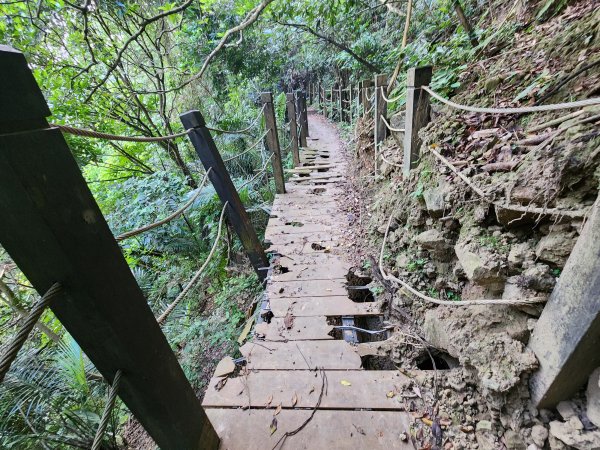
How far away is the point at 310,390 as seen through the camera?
160 centimetres

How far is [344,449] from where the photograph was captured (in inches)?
51.5

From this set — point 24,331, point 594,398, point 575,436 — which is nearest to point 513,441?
point 575,436

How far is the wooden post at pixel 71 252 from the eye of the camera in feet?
1.87

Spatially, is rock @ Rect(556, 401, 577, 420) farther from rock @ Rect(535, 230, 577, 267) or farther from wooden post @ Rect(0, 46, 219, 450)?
wooden post @ Rect(0, 46, 219, 450)

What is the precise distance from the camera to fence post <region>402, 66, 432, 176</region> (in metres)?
2.21

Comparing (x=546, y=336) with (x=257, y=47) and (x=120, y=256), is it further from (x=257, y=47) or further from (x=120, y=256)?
(x=257, y=47)

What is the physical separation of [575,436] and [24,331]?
1.75m

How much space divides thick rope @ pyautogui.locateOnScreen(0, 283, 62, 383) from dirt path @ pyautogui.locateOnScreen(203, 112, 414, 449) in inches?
45.3

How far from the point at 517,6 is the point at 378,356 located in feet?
11.4

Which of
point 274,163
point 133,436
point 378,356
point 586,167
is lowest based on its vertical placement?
point 133,436

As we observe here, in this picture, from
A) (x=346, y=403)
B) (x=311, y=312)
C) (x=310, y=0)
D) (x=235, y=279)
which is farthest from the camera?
(x=310, y=0)

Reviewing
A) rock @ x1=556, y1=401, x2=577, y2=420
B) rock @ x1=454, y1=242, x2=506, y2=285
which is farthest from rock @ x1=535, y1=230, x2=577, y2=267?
rock @ x1=556, y1=401, x2=577, y2=420

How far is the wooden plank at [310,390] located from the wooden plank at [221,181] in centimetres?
122

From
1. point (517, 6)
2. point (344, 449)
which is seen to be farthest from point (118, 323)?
point (517, 6)
